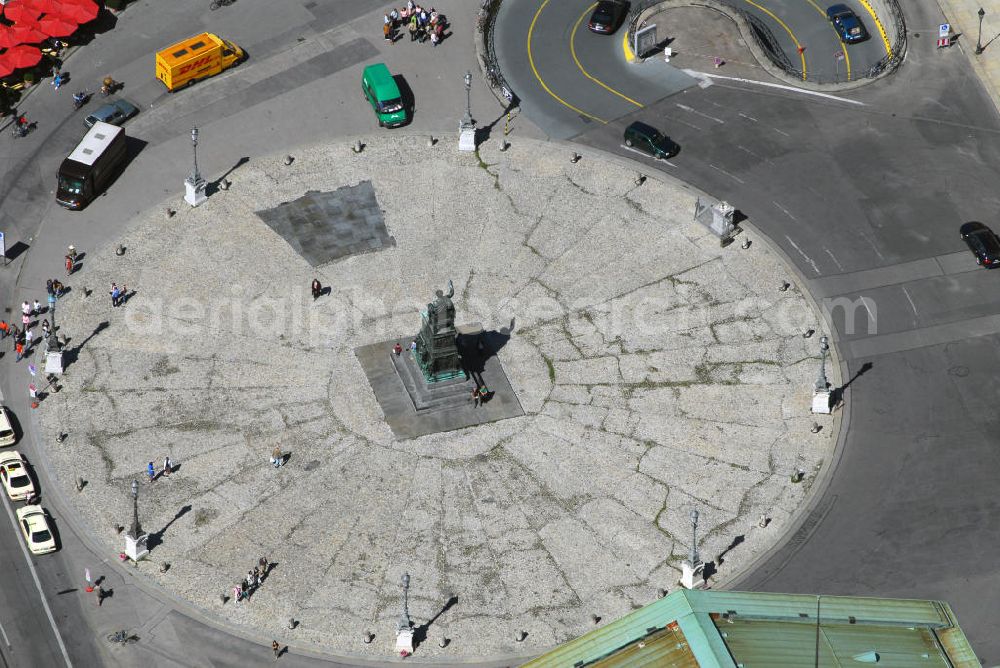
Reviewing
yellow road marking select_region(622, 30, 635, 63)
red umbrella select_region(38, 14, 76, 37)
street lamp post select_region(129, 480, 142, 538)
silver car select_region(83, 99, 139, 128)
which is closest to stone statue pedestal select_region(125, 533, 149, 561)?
street lamp post select_region(129, 480, 142, 538)

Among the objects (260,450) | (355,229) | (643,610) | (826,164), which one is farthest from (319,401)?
(826,164)

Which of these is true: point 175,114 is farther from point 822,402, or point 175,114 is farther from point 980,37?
point 980,37

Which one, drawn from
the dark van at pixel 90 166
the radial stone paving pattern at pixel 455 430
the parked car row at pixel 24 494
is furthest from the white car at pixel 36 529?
the dark van at pixel 90 166

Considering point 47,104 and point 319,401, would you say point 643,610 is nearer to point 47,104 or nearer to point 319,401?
point 319,401

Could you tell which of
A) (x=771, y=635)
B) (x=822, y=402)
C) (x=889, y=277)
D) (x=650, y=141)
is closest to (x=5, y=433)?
(x=650, y=141)

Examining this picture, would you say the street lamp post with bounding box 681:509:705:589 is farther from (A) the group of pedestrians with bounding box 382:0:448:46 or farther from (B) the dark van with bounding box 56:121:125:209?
(A) the group of pedestrians with bounding box 382:0:448:46

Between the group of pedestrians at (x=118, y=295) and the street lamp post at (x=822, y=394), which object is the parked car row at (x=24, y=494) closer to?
the group of pedestrians at (x=118, y=295)
